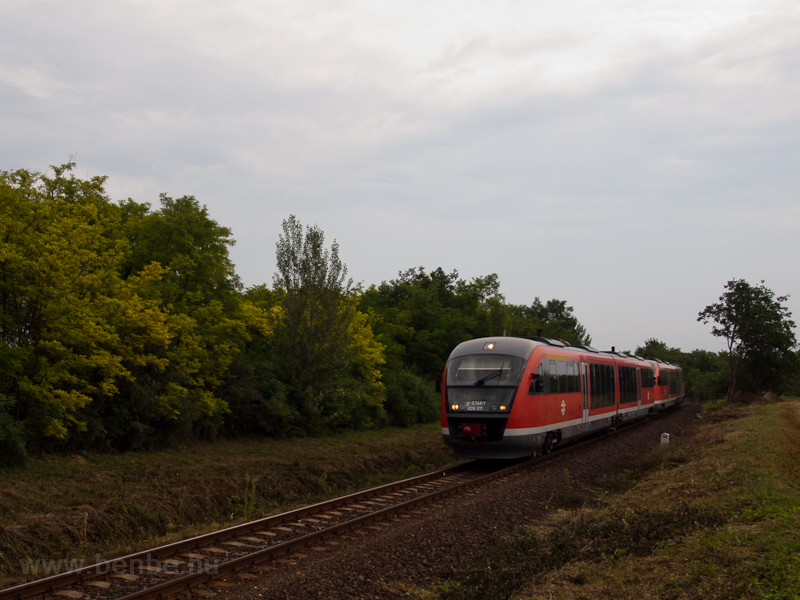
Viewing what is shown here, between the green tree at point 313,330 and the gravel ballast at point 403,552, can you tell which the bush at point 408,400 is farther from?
the gravel ballast at point 403,552

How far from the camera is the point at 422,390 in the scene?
3269 centimetres

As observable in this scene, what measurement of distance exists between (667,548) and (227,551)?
5596mm

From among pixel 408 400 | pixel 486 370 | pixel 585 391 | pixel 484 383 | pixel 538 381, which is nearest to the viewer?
pixel 484 383

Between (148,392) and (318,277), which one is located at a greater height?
(318,277)

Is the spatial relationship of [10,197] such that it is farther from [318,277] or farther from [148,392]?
[318,277]

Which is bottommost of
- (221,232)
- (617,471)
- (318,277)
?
(617,471)

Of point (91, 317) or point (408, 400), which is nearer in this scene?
point (91, 317)

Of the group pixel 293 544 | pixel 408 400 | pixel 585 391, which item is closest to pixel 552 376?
pixel 585 391

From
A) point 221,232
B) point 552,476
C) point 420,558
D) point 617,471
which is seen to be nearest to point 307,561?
point 420,558

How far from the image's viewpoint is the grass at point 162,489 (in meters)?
9.24

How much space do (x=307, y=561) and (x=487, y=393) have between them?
8.25 m

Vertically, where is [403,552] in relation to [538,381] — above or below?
below

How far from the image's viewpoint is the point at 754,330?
4828cm

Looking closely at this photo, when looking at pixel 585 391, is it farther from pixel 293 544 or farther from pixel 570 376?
pixel 293 544
